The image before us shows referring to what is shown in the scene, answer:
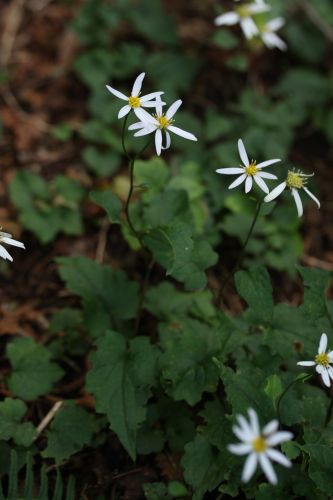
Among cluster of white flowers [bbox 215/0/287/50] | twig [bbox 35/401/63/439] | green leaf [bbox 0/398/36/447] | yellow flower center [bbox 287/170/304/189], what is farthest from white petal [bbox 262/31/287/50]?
green leaf [bbox 0/398/36/447]

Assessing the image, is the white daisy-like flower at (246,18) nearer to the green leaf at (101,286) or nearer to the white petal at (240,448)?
the green leaf at (101,286)

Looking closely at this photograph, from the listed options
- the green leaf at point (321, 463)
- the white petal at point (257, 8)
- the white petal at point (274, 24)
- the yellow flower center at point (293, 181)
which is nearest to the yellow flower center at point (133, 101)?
the yellow flower center at point (293, 181)

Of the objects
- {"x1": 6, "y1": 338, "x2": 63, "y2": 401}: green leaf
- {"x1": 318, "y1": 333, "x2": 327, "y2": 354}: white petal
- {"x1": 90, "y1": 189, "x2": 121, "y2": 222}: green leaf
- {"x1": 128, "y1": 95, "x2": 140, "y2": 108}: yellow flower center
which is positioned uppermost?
{"x1": 128, "y1": 95, "x2": 140, "y2": 108}: yellow flower center

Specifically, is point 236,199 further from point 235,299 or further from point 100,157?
point 100,157

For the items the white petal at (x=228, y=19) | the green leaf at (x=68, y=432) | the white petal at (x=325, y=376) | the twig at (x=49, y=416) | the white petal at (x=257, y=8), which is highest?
the white petal at (x=257, y=8)

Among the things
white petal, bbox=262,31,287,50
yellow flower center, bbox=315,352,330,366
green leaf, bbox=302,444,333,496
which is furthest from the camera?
white petal, bbox=262,31,287,50

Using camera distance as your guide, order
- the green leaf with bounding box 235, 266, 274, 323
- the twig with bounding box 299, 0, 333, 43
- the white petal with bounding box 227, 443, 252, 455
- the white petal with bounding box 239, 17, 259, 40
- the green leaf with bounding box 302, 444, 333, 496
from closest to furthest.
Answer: the white petal with bounding box 227, 443, 252, 455, the green leaf with bounding box 302, 444, 333, 496, the green leaf with bounding box 235, 266, 274, 323, the white petal with bounding box 239, 17, 259, 40, the twig with bounding box 299, 0, 333, 43

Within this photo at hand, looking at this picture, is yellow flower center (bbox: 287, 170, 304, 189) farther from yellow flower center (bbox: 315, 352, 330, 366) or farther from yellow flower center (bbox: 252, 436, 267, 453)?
yellow flower center (bbox: 252, 436, 267, 453)
